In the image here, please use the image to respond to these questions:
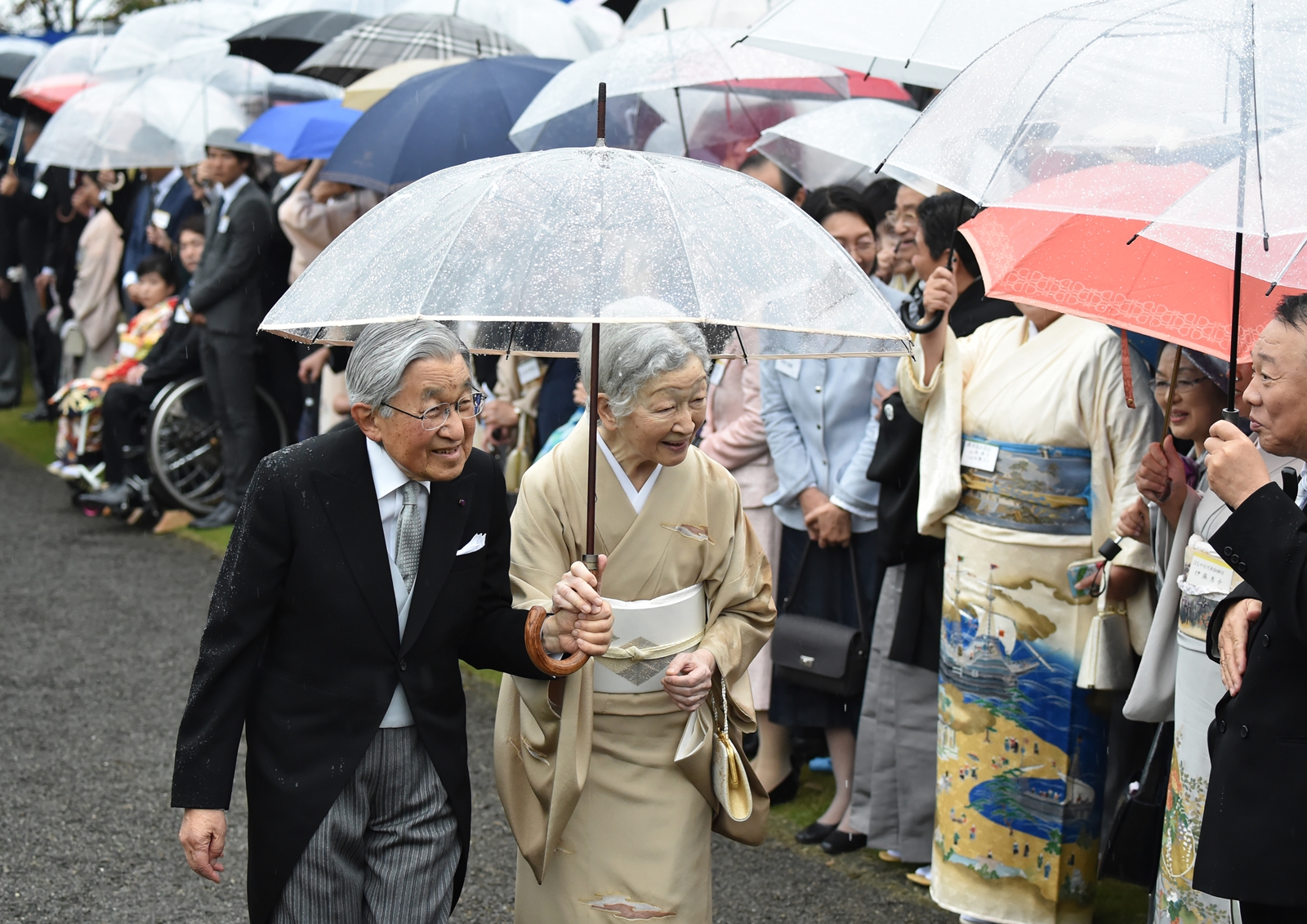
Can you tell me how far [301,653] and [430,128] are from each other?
12.2ft

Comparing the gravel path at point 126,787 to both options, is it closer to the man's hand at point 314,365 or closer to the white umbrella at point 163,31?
the man's hand at point 314,365

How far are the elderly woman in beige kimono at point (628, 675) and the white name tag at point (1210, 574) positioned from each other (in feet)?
3.52

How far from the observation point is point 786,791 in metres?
5.09

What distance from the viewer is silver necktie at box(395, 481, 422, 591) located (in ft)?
9.27

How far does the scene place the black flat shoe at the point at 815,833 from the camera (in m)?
4.71

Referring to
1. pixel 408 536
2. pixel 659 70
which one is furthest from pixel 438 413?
pixel 659 70

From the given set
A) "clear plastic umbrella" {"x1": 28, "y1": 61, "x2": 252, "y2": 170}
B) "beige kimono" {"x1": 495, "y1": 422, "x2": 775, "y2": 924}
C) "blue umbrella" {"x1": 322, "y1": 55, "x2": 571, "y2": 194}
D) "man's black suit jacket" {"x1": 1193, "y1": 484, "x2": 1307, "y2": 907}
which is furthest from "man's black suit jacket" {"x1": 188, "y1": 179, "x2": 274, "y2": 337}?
"man's black suit jacket" {"x1": 1193, "y1": 484, "x2": 1307, "y2": 907}

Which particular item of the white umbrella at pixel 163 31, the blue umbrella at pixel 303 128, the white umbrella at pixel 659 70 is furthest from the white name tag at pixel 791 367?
the white umbrella at pixel 163 31

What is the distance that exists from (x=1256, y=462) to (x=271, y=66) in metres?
8.71

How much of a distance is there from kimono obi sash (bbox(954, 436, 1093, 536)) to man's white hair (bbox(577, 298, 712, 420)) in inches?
48.8

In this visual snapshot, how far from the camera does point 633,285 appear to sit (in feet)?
7.58

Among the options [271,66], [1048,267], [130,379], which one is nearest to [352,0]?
[271,66]

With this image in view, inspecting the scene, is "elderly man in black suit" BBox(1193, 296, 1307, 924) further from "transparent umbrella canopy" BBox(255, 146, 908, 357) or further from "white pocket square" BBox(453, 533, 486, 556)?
"white pocket square" BBox(453, 533, 486, 556)

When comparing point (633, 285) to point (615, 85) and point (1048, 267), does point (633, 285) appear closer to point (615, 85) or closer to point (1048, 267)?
point (1048, 267)
